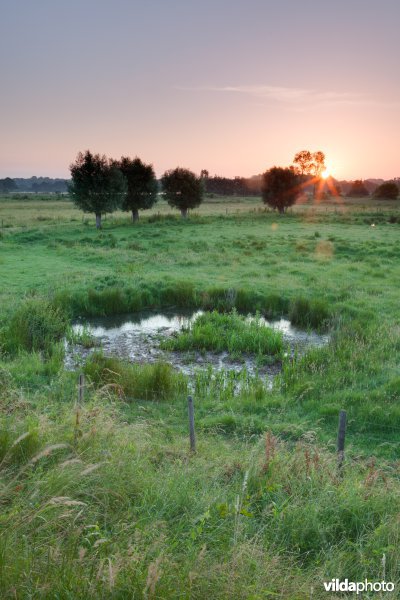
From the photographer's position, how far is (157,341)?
687 inches

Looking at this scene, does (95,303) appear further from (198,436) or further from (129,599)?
(129,599)

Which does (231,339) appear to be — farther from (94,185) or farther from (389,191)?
(389,191)

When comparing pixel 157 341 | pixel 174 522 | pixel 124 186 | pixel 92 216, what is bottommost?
pixel 157 341

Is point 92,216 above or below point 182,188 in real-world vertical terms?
below

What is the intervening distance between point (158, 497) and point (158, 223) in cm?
4969

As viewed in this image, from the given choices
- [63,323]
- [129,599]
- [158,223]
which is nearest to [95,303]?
[63,323]

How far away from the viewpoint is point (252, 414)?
36.1 feet

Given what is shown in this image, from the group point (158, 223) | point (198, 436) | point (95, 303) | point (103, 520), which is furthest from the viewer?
point (158, 223)

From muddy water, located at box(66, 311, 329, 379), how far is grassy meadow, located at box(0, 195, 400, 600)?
634mm

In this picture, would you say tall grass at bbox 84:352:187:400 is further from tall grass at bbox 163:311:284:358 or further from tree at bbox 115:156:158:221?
tree at bbox 115:156:158:221

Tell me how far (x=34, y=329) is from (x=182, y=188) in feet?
151

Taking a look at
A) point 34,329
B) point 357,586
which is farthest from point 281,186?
point 357,586

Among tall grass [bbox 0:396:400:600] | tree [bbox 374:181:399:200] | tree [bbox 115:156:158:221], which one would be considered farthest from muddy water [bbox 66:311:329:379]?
tree [bbox 374:181:399:200]

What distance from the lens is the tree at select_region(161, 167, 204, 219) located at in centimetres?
5994
